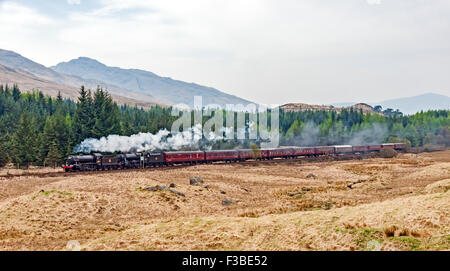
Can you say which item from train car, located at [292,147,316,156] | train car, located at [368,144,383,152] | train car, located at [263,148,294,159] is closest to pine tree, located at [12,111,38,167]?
train car, located at [263,148,294,159]

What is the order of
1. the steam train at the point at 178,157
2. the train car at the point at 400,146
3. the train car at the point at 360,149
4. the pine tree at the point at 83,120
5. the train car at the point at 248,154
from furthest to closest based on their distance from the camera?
1. the train car at the point at 400,146
2. the train car at the point at 360,149
3. the pine tree at the point at 83,120
4. the train car at the point at 248,154
5. the steam train at the point at 178,157

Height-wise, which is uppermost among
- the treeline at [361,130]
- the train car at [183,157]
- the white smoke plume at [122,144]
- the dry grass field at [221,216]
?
the treeline at [361,130]

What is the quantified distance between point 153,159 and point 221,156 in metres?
14.4

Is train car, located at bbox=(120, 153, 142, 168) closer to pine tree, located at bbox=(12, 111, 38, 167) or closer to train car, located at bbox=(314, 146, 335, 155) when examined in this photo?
pine tree, located at bbox=(12, 111, 38, 167)

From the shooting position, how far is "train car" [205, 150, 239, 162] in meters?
73.8

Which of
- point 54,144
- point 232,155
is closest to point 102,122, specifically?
point 54,144

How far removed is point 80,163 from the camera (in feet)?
192

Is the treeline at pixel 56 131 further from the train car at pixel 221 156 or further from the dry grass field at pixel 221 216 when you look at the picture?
the train car at pixel 221 156

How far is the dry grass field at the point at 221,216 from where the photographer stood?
49.4 ft

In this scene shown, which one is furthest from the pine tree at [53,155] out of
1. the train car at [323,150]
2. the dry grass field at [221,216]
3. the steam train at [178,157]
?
the train car at [323,150]

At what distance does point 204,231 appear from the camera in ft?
58.1

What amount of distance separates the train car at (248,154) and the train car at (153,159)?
57.3 feet
